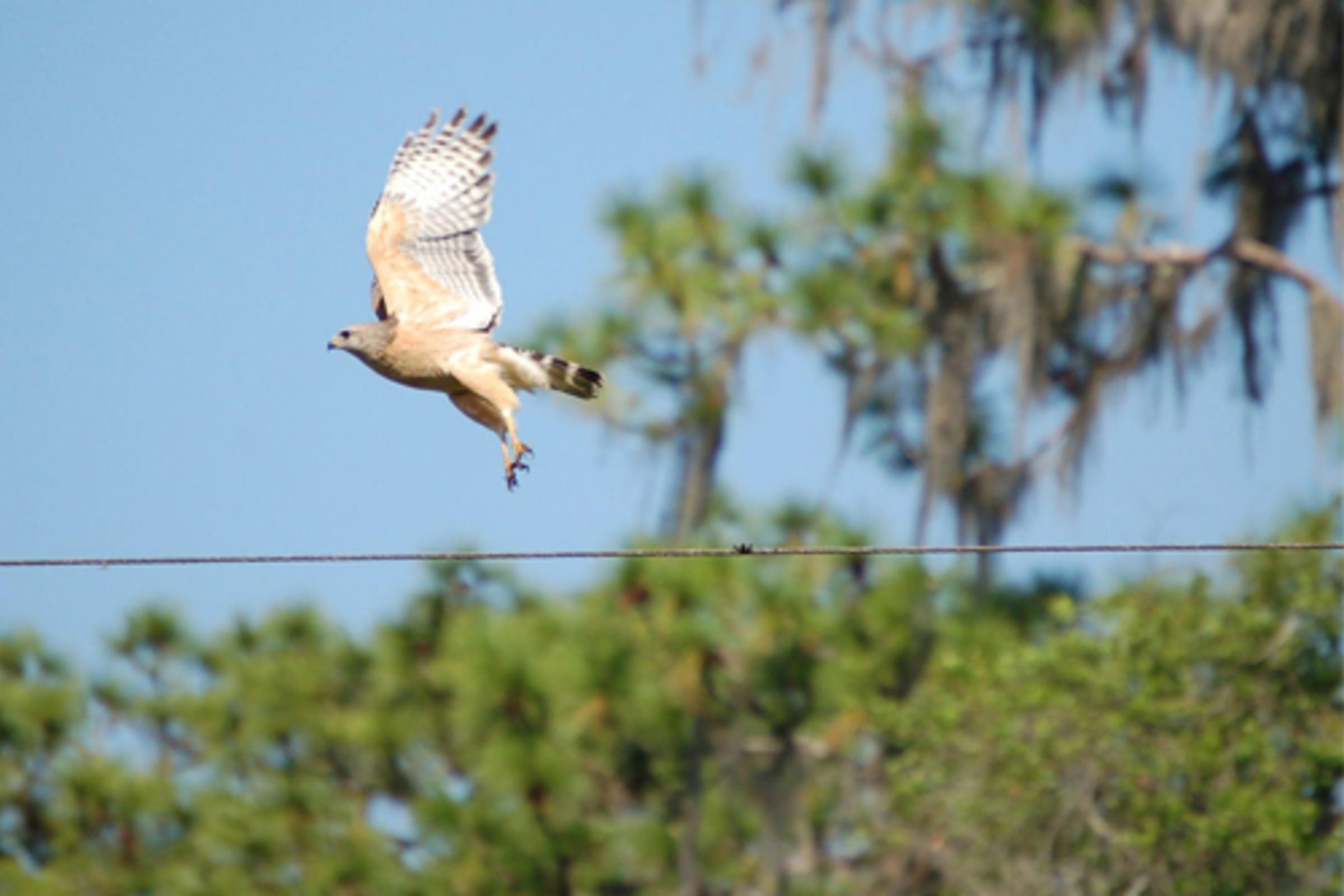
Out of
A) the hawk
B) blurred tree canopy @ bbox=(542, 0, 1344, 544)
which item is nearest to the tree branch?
blurred tree canopy @ bbox=(542, 0, 1344, 544)

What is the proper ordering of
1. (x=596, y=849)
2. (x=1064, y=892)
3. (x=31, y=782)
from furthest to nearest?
1. (x=31, y=782)
2. (x=596, y=849)
3. (x=1064, y=892)

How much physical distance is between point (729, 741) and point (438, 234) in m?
6.06

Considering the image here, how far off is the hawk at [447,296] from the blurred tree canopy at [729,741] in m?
3.87

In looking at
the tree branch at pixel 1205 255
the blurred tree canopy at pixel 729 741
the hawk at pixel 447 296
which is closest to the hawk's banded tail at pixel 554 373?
the hawk at pixel 447 296

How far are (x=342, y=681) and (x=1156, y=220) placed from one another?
553cm

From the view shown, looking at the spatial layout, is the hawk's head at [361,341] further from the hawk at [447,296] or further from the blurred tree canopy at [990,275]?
the blurred tree canopy at [990,275]

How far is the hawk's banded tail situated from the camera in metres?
5.77

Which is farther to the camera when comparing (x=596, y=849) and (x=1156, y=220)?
(x=1156, y=220)

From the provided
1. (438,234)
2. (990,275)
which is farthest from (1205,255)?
(438,234)

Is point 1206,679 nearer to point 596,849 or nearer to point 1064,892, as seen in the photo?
point 1064,892

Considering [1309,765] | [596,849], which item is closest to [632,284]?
[596,849]

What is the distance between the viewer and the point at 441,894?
12289mm

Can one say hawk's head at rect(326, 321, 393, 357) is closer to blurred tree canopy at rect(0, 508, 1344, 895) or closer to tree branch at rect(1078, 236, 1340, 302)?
blurred tree canopy at rect(0, 508, 1344, 895)

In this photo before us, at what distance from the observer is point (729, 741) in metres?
12.4
